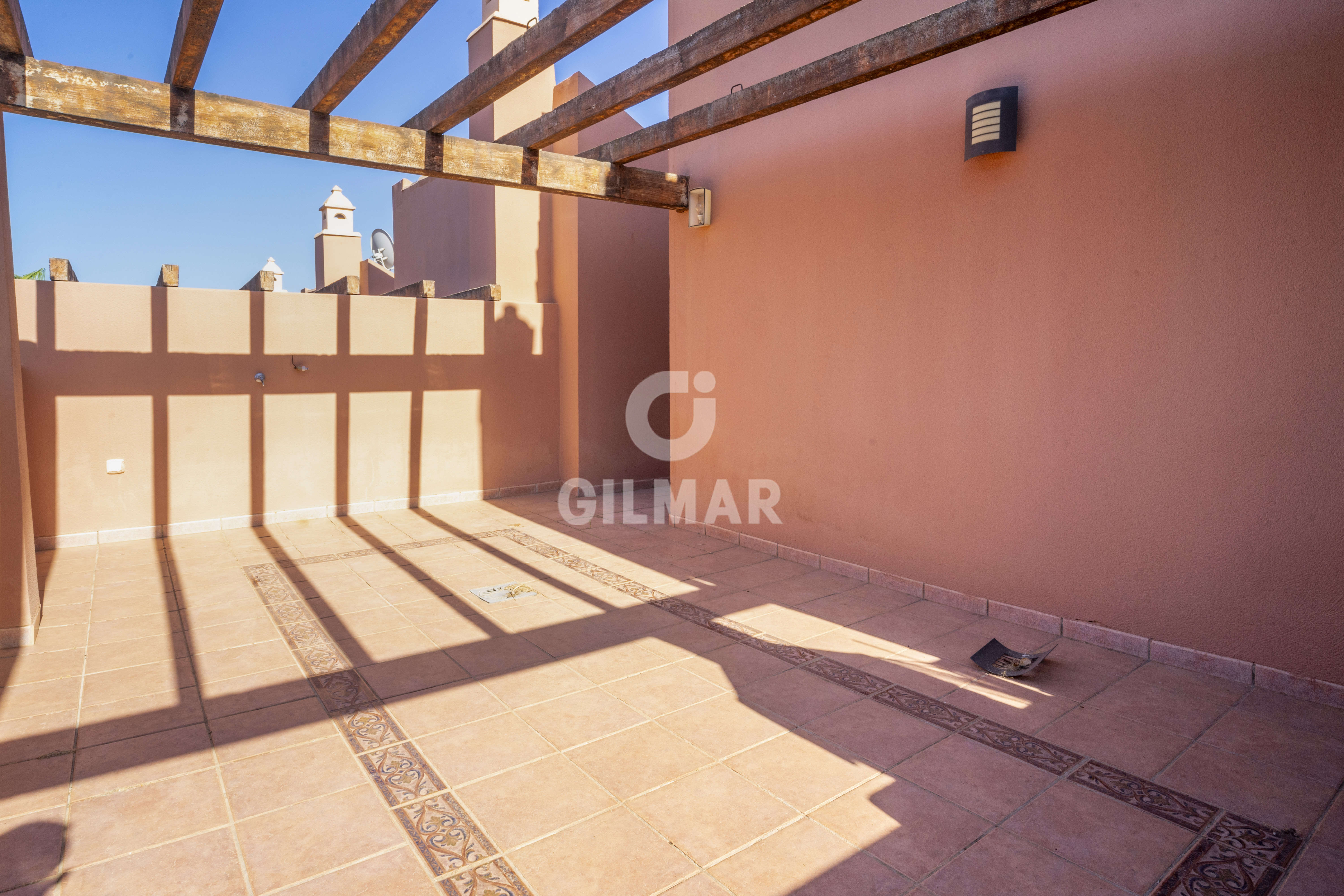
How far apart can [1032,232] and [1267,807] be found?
274 centimetres

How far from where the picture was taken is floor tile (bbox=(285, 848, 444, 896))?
76.2 inches

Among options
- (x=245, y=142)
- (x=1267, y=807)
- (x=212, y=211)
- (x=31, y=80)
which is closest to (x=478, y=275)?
(x=245, y=142)

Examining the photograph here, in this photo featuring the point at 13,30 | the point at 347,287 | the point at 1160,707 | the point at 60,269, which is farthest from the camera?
the point at 347,287

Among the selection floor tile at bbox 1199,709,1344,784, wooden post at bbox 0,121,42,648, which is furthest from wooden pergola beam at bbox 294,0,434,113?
floor tile at bbox 1199,709,1344,784

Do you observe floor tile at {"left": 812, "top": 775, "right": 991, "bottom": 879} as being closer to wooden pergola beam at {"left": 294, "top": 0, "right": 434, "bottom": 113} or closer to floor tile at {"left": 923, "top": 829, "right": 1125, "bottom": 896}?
floor tile at {"left": 923, "top": 829, "right": 1125, "bottom": 896}

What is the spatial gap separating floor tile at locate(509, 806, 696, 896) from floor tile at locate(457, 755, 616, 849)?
0.07 metres

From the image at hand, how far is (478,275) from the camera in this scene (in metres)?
8.44

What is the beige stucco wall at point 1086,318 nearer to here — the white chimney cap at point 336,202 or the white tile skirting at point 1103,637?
the white tile skirting at point 1103,637

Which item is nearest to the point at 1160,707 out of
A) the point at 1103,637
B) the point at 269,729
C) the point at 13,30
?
the point at 1103,637

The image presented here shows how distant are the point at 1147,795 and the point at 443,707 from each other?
266 centimetres

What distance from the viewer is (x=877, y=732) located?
111 inches

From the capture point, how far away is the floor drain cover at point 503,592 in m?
4.51

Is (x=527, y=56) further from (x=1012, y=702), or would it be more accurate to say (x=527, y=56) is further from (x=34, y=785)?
(x=1012, y=702)

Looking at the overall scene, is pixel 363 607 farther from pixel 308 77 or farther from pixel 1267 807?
pixel 1267 807
